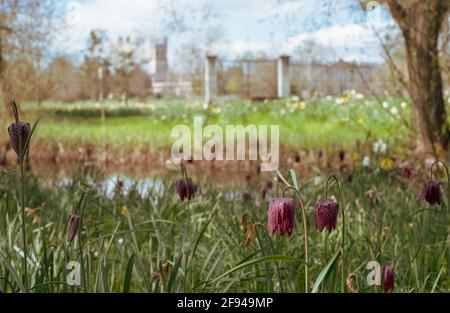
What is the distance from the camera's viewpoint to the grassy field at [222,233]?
1.63 m

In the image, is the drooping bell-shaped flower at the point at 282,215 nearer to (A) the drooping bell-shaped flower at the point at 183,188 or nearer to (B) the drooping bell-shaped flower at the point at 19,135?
(B) the drooping bell-shaped flower at the point at 19,135

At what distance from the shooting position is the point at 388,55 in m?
4.54

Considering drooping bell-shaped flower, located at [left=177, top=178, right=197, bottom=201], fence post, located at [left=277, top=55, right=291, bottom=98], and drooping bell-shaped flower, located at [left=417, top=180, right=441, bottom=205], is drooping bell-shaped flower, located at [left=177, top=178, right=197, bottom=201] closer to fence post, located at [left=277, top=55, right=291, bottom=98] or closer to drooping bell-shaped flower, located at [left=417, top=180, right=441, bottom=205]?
drooping bell-shaped flower, located at [left=417, top=180, right=441, bottom=205]

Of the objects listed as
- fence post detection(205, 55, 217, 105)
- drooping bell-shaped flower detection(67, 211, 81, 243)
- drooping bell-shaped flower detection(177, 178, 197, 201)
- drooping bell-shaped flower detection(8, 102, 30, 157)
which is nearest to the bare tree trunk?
drooping bell-shaped flower detection(177, 178, 197, 201)

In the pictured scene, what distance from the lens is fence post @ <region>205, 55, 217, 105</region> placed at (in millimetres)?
11461

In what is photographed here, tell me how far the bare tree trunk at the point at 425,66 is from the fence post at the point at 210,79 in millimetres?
6633

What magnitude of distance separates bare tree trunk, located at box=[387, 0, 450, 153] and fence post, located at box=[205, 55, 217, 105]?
21.8ft

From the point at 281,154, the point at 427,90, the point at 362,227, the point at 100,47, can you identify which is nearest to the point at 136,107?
the point at 100,47

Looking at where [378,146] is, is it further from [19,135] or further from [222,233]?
[19,135]

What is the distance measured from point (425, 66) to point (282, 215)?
3.73 metres

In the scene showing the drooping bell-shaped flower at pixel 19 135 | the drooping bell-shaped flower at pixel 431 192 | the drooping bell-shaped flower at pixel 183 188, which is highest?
the drooping bell-shaped flower at pixel 19 135

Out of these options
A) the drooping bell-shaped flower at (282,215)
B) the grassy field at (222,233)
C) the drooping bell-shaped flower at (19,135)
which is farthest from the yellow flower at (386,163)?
the drooping bell-shaped flower at (19,135)
